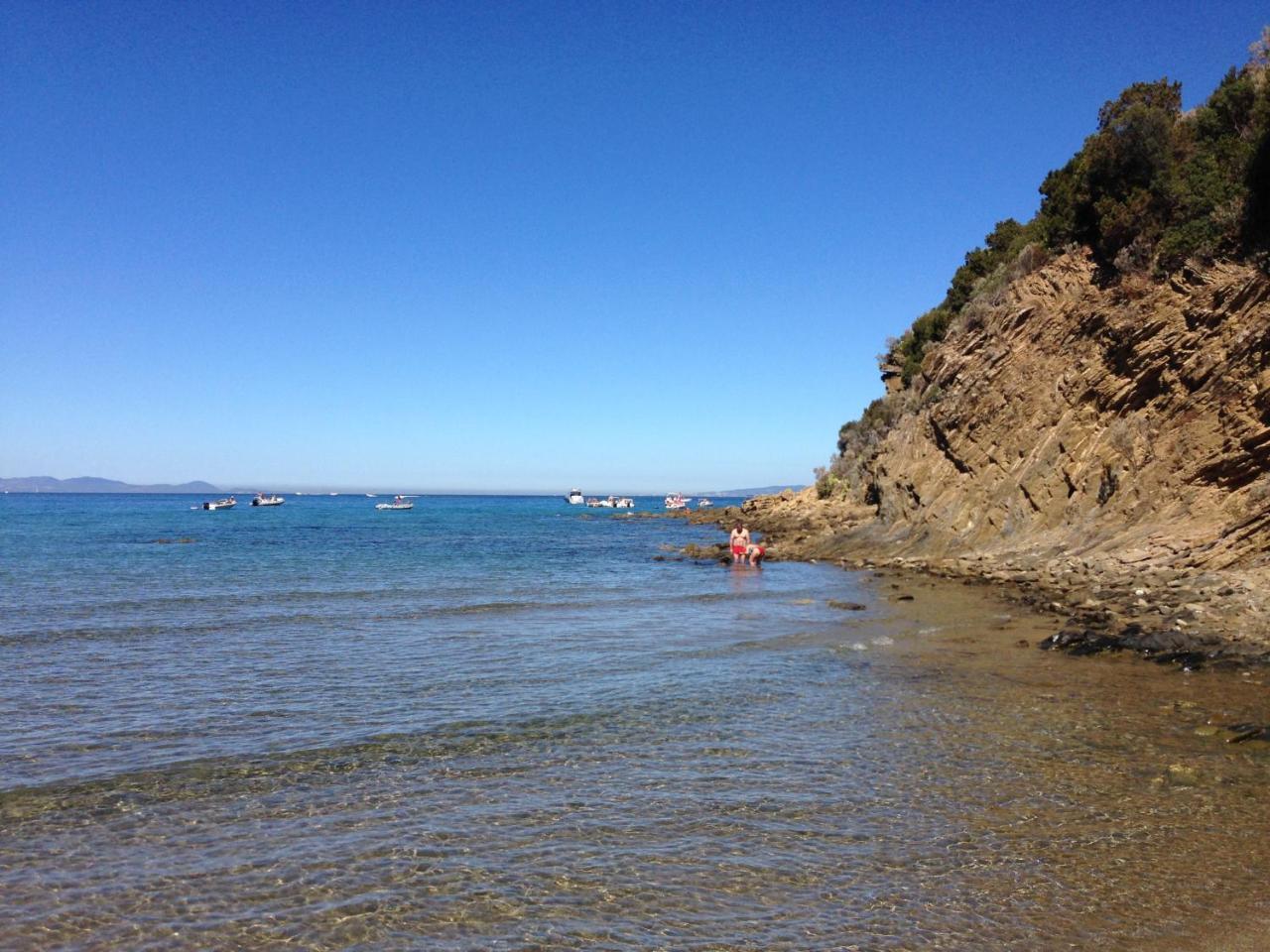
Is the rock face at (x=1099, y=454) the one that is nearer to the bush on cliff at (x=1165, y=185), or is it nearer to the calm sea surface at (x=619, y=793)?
the bush on cliff at (x=1165, y=185)

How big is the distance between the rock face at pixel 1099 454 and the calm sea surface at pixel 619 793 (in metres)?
4.46

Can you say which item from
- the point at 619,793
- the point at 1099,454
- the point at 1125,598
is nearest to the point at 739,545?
the point at 1099,454

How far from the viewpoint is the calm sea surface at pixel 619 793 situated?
6652 mm

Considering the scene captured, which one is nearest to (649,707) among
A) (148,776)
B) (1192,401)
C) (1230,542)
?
(148,776)

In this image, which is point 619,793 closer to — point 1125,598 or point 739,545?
point 1125,598

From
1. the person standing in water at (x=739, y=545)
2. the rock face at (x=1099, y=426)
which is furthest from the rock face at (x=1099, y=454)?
the person standing in water at (x=739, y=545)

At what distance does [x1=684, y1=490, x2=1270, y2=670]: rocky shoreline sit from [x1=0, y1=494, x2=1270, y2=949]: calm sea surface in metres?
1.28

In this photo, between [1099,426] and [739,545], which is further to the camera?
[739,545]

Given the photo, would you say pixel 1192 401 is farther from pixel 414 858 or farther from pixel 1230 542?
pixel 414 858

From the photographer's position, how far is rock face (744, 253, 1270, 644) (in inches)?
811

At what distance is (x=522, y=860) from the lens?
303 inches

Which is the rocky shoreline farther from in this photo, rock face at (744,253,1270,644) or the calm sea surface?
the calm sea surface

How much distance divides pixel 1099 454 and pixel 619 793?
2337 cm

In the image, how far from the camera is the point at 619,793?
9328 mm
